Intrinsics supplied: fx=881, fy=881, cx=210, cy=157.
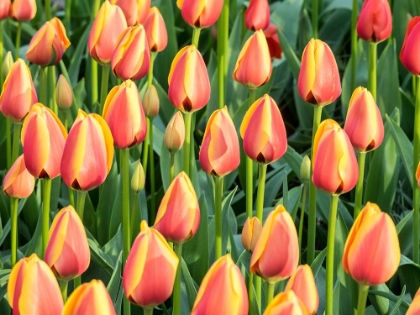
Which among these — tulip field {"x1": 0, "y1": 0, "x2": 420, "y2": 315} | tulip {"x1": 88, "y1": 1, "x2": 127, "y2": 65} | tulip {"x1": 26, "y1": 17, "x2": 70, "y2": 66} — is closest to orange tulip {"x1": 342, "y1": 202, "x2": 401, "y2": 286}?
tulip field {"x1": 0, "y1": 0, "x2": 420, "y2": 315}

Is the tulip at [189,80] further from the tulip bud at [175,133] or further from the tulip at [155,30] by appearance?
the tulip at [155,30]

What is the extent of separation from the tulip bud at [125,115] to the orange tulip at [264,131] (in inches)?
6.3

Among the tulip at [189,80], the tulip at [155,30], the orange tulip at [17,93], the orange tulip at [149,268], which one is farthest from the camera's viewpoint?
the tulip at [155,30]

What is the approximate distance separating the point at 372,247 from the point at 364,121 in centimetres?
34

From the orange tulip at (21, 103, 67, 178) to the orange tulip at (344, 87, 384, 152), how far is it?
44 cm

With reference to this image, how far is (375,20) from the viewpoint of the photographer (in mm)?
1773

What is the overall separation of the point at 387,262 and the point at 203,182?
3.43 feet

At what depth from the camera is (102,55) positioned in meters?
1.62

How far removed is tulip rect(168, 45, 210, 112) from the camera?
1.37 meters

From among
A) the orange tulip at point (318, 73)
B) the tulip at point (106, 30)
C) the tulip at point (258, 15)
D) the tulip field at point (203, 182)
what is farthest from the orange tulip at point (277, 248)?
the tulip at point (258, 15)

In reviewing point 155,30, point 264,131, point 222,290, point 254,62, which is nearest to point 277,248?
point 222,290

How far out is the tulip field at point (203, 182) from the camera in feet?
3.26

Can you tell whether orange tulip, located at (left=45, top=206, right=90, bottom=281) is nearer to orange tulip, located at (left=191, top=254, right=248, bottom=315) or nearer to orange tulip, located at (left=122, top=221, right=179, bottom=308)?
orange tulip, located at (left=122, top=221, right=179, bottom=308)

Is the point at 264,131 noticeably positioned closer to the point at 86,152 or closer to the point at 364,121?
the point at 364,121
